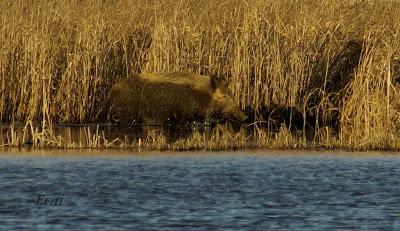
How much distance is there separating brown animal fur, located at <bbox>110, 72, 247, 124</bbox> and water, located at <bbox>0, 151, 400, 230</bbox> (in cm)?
544

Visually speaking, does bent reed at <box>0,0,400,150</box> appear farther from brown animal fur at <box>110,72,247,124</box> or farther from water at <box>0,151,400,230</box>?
water at <box>0,151,400,230</box>

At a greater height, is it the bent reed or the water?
the bent reed

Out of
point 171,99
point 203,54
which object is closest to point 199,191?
point 171,99

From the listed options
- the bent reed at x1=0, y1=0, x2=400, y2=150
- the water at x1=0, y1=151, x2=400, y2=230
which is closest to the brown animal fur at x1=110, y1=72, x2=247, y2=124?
the bent reed at x1=0, y1=0, x2=400, y2=150

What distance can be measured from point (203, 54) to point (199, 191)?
443 inches

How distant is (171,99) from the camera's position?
23.2 meters

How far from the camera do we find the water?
10.7m

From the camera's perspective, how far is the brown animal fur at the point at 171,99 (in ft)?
74.4

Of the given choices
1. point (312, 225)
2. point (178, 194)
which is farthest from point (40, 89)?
point (312, 225)

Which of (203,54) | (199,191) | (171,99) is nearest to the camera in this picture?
(199,191)

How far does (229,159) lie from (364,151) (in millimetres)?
2487

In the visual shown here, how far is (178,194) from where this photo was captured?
41.7 feet

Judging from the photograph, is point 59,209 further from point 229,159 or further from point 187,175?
point 229,159

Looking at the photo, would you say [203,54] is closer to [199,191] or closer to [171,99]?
[171,99]
